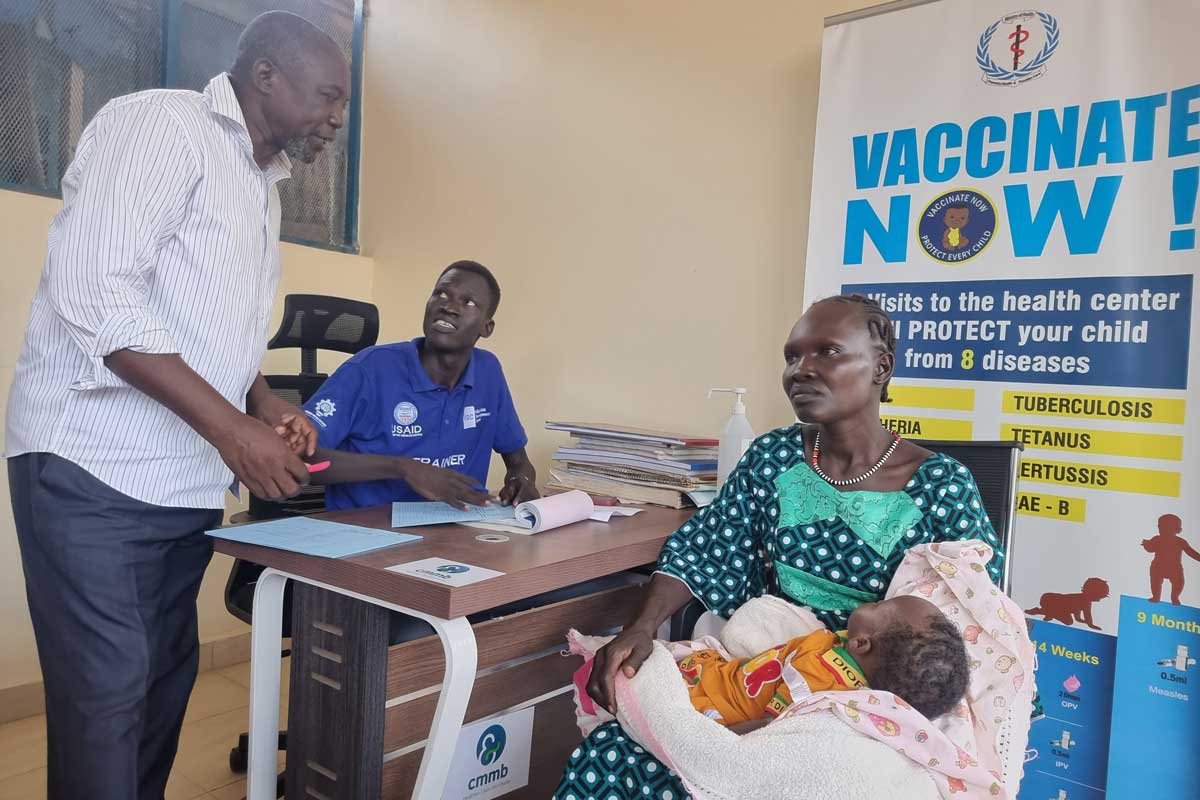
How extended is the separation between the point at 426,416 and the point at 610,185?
1.05 metres

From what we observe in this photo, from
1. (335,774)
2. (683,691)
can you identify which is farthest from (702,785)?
(335,774)

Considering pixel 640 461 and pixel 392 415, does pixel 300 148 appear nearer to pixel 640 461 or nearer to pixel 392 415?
pixel 392 415

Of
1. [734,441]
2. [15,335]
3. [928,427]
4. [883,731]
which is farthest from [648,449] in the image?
[15,335]

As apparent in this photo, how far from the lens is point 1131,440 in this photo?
5.93 feet

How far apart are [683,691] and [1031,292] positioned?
132 centimetres

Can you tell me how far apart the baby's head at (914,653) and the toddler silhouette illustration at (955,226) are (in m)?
1.10

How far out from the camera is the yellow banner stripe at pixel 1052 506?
1866mm

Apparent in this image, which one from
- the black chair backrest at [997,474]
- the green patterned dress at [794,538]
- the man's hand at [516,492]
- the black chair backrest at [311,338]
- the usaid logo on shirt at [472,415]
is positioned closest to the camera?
the green patterned dress at [794,538]

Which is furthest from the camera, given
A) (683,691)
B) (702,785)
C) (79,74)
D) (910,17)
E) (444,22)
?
(444,22)

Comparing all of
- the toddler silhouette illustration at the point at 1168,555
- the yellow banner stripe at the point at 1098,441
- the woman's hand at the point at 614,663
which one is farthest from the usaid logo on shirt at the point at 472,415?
the toddler silhouette illustration at the point at 1168,555

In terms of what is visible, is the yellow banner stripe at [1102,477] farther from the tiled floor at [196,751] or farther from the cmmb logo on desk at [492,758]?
the tiled floor at [196,751]

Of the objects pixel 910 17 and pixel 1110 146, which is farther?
pixel 910 17

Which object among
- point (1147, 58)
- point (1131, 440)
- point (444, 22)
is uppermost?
point (444, 22)

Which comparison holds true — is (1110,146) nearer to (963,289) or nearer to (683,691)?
(963,289)
